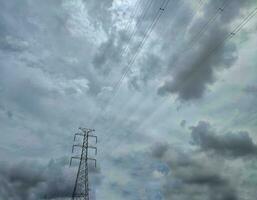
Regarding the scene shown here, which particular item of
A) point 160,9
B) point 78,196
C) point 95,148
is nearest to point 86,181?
point 78,196

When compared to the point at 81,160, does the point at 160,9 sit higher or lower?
lower

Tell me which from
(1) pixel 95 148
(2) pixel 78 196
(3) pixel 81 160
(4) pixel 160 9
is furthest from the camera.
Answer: (1) pixel 95 148

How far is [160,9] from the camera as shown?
25.6 meters

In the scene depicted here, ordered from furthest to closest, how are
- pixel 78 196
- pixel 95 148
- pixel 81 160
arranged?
1. pixel 95 148
2. pixel 81 160
3. pixel 78 196

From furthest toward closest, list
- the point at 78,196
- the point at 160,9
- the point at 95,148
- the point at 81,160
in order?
the point at 95,148, the point at 81,160, the point at 78,196, the point at 160,9

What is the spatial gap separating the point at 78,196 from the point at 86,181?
453cm

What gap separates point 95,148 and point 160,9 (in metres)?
67.4

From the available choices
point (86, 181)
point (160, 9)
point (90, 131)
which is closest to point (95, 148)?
point (90, 131)

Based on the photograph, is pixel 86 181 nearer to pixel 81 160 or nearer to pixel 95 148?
pixel 81 160

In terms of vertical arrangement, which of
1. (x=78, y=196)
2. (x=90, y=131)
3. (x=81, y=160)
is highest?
(x=90, y=131)

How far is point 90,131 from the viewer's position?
8744 centimetres

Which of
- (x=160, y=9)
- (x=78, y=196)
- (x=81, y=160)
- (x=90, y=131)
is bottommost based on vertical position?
(x=160, y=9)

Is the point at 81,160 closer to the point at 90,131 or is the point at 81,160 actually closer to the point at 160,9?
the point at 90,131

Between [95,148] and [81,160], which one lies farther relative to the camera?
[95,148]
